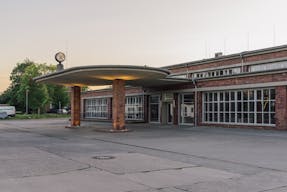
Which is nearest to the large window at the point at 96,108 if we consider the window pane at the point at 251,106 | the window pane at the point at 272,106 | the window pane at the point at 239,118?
the window pane at the point at 239,118

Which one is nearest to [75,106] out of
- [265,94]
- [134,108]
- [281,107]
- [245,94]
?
[134,108]

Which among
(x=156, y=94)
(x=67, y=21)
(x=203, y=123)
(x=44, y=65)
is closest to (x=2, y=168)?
(x=67, y=21)

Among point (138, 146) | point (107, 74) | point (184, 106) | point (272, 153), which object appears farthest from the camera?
point (184, 106)

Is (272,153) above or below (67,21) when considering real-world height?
below

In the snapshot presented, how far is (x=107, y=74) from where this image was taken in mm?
24891

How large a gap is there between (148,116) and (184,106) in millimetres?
6387

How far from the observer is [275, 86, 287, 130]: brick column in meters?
24.0

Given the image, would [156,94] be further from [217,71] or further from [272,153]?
[272,153]

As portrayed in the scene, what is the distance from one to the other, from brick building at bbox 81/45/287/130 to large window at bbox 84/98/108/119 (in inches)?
237

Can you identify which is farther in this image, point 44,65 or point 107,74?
point 44,65

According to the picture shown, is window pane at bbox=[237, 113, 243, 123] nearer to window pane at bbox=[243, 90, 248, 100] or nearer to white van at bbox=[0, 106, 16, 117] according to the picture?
window pane at bbox=[243, 90, 248, 100]

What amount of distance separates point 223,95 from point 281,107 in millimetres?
5619

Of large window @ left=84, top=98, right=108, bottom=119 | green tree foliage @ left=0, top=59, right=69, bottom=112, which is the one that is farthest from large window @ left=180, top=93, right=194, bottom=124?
green tree foliage @ left=0, top=59, right=69, bottom=112

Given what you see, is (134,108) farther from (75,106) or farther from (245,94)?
(245,94)
